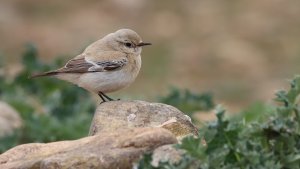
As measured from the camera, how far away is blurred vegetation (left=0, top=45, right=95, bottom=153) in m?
10.7

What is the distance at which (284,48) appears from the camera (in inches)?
716

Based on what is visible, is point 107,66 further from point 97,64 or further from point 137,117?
point 137,117

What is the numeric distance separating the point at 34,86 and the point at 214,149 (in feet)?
23.7

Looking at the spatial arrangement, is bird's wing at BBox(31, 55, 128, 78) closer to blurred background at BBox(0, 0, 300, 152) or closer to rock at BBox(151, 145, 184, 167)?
rock at BBox(151, 145, 184, 167)

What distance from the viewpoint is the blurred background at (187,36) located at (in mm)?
17047

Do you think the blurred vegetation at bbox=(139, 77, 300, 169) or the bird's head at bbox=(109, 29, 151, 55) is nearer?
the blurred vegetation at bbox=(139, 77, 300, 169)

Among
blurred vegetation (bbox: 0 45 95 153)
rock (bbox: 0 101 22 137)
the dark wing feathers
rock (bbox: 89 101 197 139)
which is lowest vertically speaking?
rock (bbox: 0 101 22 137)

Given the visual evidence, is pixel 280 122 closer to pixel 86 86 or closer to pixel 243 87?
pixel 86 86

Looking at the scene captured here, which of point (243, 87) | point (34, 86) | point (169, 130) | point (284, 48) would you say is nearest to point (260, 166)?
point (169, 130)

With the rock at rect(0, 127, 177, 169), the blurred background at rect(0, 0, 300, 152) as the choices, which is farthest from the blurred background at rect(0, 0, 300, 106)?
the rock at rect(0, 127, 177, 169)

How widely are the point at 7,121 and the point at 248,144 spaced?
5.25 m

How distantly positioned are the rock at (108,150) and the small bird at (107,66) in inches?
94.9

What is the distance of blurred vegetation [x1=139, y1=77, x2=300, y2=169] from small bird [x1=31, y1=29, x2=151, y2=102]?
316 centimetres

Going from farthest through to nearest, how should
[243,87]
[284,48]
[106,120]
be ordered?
1. [284,48]
2. [243,87]
3. [106,120]
